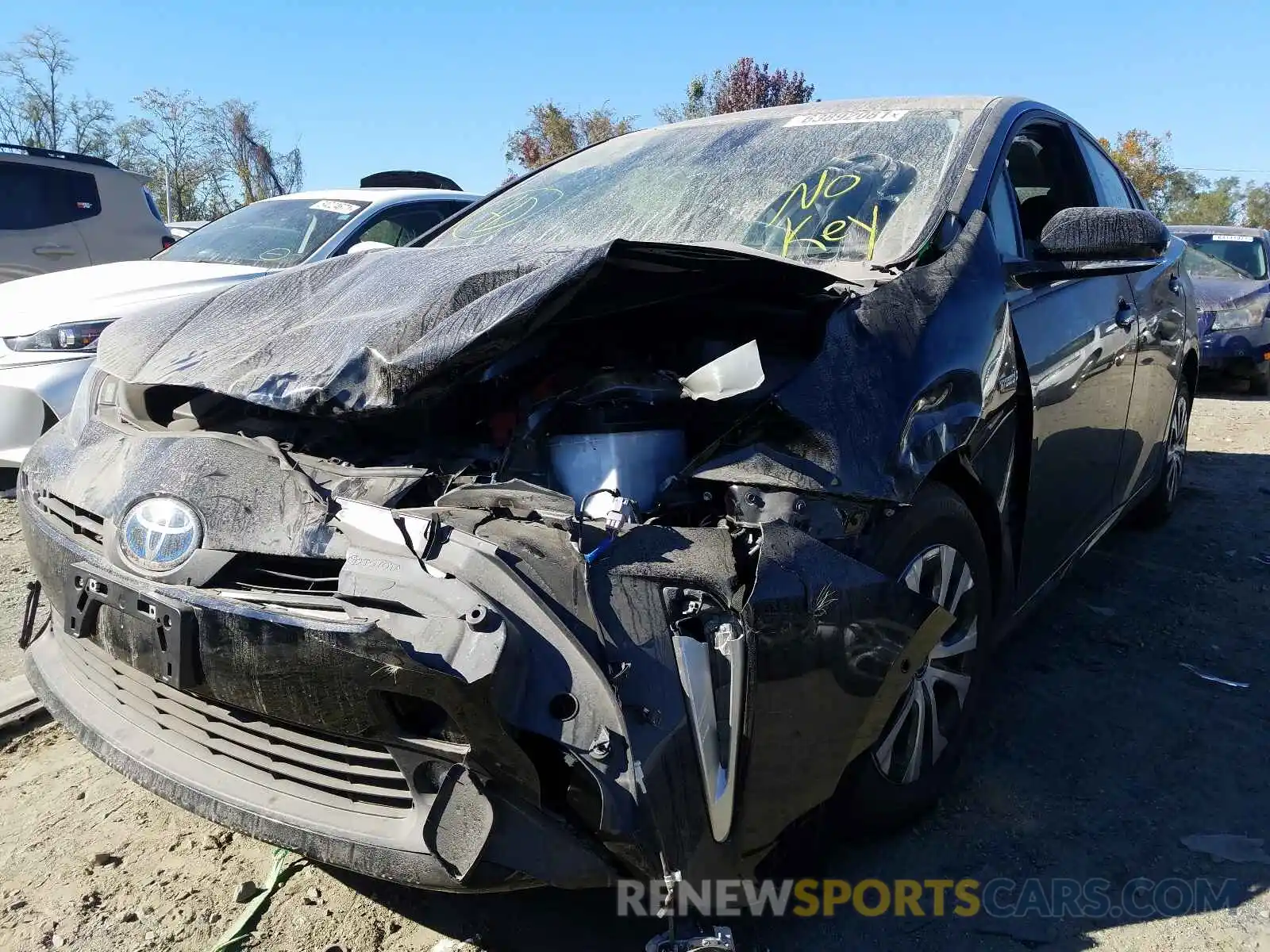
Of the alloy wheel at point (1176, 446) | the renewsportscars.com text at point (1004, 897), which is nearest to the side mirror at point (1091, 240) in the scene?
the renewsportscars.com text at point (1004, 897)

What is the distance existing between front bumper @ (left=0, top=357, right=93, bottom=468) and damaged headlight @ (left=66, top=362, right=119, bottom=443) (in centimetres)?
236

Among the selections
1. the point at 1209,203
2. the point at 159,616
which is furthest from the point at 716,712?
the point at 1209,203

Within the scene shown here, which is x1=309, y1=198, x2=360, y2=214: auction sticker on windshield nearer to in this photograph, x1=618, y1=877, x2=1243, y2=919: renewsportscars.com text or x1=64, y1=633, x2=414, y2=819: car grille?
x1=64, y1=633, x2=414, y2=819: car grille

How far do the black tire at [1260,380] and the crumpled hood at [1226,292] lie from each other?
71 cm

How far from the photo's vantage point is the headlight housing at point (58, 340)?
481 cm

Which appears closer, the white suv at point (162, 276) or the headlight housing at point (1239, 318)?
the white suv at point (162, 276)

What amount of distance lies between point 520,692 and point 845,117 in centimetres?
238

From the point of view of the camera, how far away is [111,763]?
6.56ft

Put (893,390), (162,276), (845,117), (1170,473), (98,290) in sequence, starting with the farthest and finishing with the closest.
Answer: (162,276) → (98,290) → (1170,473) → (845,117) → (893,390)

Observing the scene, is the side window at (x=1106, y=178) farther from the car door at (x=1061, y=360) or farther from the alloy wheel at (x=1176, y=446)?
the alloy wheel at (x=1176, y=446)

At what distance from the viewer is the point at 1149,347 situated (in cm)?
371

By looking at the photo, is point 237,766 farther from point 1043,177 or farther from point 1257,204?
point 1257,204

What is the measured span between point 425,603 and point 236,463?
0.66 meters

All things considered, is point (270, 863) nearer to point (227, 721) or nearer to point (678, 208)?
point (227, 721)
